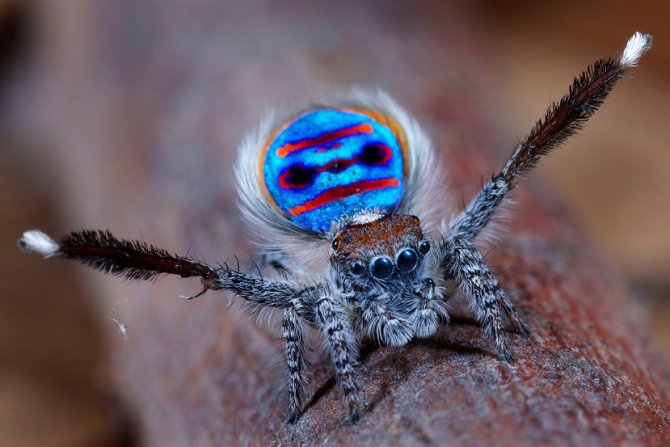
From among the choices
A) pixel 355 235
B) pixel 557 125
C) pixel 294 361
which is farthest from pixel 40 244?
pixel 557 125

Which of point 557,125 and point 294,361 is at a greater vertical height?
point 557,125

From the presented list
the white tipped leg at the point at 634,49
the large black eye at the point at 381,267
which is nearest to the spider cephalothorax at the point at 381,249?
the large black eye at the point at 381,267

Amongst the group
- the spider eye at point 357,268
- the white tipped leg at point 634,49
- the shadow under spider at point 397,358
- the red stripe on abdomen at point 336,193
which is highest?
the white tipped leg at point 634,49

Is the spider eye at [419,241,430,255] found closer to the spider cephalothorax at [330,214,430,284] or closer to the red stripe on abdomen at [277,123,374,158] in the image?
the spider cephalothorax at [330,214,430,284]

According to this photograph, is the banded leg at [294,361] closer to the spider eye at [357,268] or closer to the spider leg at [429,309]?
the spider eye at [357,268]

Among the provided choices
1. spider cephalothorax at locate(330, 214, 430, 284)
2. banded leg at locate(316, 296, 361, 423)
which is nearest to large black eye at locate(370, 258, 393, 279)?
spider cephalothorax at locate(330, 214, 430, 284)

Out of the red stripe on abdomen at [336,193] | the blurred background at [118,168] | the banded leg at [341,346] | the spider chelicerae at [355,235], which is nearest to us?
the banded leg at [341,346]

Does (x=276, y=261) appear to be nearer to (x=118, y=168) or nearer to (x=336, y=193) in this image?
(x=336, y=193)
